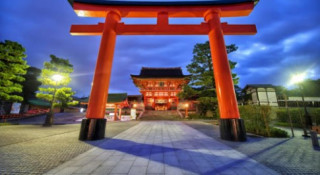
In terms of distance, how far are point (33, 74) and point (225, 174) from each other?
32.1 metres

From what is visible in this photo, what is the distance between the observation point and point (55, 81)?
994 centimetres

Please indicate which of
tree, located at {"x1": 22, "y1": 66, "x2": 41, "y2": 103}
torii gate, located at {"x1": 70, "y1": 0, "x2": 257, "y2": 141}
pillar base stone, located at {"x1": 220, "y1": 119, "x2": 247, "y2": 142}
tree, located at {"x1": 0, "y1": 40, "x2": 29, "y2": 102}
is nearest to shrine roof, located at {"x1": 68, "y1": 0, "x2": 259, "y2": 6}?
torii gate, located at {"x1": 70, "y1": 0, "x2": 257, "y2": 141}

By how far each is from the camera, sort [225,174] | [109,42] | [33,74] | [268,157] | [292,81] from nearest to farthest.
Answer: [225,174], [268,157], [109,42], [292,81], [33,74]

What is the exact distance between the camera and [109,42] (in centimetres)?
482

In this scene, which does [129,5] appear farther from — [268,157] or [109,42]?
[268,157]

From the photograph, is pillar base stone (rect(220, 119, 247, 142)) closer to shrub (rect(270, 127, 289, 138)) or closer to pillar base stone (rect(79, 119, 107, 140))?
shrub (rect(270, 127, 289, 138))

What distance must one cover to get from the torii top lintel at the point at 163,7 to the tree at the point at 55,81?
7.32m

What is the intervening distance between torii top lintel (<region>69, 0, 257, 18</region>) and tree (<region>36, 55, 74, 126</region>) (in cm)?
732

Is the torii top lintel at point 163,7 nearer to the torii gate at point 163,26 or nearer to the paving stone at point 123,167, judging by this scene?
the torii gate at point 163,26

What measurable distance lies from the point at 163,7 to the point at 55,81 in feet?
36.6

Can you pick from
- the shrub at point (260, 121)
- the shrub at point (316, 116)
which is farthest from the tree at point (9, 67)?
the shrub at point (316, 116)

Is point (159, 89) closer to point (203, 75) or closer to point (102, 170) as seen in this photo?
point (203, 75)

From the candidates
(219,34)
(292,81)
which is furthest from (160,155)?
(292,81)

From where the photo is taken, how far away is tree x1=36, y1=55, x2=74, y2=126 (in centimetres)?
962
